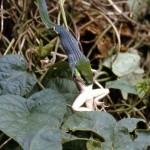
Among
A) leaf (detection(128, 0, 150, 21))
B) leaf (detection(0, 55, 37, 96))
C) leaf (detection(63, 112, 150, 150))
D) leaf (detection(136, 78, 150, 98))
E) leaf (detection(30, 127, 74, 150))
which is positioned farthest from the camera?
leaf (detection(128, 0, 150, 21))

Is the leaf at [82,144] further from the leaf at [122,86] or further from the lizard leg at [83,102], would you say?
the leaf at [122,86]

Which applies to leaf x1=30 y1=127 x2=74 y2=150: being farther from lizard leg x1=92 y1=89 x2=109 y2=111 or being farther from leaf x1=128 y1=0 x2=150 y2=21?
leaf x1=128 y1=0 x2=150 y2=21

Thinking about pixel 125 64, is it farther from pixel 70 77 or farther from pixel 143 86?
pixel 70 77

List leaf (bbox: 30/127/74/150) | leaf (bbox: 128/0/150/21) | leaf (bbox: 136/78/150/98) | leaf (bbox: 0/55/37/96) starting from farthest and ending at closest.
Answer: leaf (bbox: 128/0/150/21)
leaf (bbox: 136/78/150/98)
leaf (bbox: 0/55/37/96)
leaf (bbox: 30/127/74/150)

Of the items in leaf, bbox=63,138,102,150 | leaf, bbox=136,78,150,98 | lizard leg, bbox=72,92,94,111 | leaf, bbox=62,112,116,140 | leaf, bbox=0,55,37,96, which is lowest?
leaf, bbox=63,138,102,150

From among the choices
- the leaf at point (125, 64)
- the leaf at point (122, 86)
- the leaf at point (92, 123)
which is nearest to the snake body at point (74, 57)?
the leaf at point (92, 123)

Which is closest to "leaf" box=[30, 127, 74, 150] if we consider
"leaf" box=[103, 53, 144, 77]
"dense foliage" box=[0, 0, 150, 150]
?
"dense foliage" box=[0, 0, 150, 150]

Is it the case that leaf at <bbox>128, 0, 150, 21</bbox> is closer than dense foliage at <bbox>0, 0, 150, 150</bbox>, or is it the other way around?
dense foliage at <bbox>0, 0, 150, 150</bbox>
